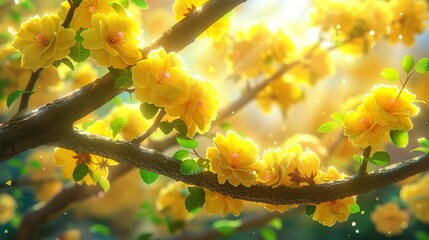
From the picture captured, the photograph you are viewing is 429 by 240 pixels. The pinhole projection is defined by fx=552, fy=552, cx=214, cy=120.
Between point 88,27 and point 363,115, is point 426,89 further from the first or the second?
point 88,27

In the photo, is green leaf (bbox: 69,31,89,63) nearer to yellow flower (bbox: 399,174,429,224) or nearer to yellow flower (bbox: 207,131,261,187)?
yellow flower (bbox: 207,131,261,187)

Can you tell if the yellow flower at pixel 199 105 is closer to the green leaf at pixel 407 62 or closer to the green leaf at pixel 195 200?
the green leaf at pixel 195 200

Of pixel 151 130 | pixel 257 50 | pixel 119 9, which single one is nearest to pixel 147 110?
pixel 151 130

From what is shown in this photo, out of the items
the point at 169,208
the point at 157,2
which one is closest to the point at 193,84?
the point at 169,208

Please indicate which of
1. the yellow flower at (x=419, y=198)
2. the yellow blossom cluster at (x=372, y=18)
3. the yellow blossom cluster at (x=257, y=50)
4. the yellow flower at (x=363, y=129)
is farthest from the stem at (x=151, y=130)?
the yellow flower at (x=419, y=198)

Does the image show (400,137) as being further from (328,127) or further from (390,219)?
(390,219)

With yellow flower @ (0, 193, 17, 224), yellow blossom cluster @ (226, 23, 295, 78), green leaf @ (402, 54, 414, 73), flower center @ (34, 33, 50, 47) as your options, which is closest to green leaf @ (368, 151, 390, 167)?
green leaf @ (402, 54, 414, 73)
